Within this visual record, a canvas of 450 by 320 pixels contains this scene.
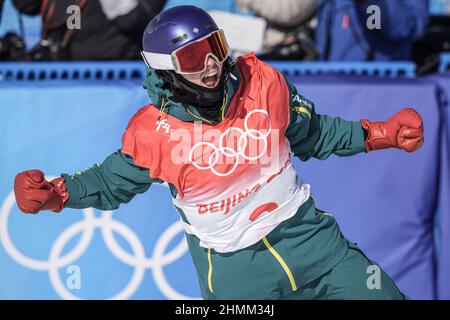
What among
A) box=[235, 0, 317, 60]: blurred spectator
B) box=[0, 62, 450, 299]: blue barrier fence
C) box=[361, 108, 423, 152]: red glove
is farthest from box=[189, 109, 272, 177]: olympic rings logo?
box=[235, 0, 317, 60]: blurred spectator

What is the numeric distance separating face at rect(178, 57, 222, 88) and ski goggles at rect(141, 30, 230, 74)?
15mm

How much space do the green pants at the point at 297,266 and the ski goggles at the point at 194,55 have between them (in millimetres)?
850

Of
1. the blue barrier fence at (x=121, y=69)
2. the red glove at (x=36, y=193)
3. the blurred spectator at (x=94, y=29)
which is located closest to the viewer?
the red glove at (x=36, y=193)

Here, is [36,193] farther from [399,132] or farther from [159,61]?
[399,132]

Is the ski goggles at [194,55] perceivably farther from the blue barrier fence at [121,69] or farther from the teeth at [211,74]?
the blue barrier fence at [121,69]

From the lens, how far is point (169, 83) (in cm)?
396

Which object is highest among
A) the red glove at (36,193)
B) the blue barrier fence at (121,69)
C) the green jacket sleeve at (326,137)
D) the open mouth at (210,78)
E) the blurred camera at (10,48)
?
the blurred camera at (10,48)

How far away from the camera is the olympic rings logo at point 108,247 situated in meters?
5.16

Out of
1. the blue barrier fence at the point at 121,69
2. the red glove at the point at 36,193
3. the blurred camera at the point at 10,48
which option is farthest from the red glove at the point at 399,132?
the blurred camera at the point at 10,48

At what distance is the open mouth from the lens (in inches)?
153

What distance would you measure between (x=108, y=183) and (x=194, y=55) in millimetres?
708

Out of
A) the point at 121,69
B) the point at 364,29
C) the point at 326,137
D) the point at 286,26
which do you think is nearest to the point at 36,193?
the point at 326,137

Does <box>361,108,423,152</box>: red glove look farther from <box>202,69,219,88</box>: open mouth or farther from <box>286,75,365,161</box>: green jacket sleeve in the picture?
<box>202,69,219,88</box>: open mouth

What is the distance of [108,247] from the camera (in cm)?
518
